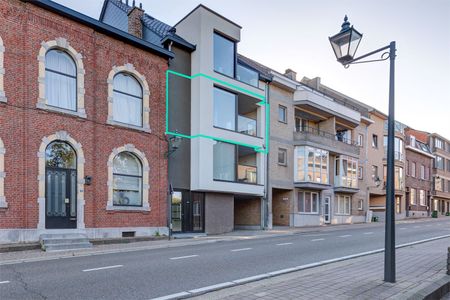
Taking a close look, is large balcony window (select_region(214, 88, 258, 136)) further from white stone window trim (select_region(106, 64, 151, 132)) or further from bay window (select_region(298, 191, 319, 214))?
bay window (select_region(298, 191, 319, 214))

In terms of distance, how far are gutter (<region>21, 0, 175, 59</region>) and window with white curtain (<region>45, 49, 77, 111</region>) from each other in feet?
4.78

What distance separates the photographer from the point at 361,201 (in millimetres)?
33781

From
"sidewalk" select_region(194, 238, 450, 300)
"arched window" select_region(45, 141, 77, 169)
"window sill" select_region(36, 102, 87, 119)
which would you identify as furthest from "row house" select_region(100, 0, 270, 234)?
"sidewalk" select_region(194, 238, 450, 300)

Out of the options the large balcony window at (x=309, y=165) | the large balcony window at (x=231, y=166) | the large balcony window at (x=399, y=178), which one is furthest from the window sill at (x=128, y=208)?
Result: the large balcony window at (x=399, y=178)

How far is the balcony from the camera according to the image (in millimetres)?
25859

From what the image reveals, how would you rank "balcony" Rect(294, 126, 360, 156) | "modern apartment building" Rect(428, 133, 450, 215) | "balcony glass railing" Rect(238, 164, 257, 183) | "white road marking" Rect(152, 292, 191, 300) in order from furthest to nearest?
"modern apartment building" Rect(428, 133, 450, 215), "balcony" Rect(294, 126, 360, 156), "balcony glass railing" Rect(238, 164, 257, 183), "white road marking" Rect(152, 292, 191, 300)

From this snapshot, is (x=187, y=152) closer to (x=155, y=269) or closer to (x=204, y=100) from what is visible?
(x=204, y=100)

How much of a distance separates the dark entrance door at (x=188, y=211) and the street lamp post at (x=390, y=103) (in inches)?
474

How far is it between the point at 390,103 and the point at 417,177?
4394cm

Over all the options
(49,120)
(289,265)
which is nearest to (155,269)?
(289,265)

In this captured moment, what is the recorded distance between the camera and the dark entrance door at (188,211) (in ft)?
57.1

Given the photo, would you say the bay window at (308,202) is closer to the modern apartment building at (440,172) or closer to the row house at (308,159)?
the row house at (308,159)

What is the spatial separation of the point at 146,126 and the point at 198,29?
596 centimetres

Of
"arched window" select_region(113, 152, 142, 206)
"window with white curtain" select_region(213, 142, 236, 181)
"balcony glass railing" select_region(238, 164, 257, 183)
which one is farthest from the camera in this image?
"balcony glass railing" select_region(238, 164, 257, 183)
